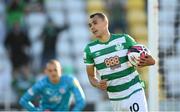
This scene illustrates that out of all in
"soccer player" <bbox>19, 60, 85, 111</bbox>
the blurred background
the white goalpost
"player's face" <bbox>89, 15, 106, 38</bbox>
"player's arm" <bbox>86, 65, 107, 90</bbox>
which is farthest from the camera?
the blurred background

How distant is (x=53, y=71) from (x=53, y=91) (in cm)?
36

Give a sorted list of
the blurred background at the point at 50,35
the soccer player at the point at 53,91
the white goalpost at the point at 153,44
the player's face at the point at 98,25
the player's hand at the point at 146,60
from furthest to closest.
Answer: the blurred background at the point at 50,35 < the soccer player at the point at 53,91 < the white goalpost at the point at 153,44 < the player's face at the point at 98,25 < the player's hand at the point at 146,60

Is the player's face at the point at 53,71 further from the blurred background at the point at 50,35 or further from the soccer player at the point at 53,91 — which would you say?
the blurred background at the point at 50,35

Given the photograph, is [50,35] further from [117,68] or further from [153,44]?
[117,68]

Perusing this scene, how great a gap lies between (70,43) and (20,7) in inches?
58.0

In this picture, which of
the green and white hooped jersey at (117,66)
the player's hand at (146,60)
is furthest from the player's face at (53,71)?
the player's hand at (146,60)

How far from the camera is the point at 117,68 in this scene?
7.09 metres

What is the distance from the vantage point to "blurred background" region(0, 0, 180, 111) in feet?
46.3

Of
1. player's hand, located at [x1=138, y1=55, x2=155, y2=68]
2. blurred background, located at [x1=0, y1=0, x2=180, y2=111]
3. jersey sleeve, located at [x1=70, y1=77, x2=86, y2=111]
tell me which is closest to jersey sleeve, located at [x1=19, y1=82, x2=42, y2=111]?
jersey sleeve, located at [x1=70, y1=77, x2=86, y2=111]

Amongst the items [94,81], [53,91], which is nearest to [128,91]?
[94,81]

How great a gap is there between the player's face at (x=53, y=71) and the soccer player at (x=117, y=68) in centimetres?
282

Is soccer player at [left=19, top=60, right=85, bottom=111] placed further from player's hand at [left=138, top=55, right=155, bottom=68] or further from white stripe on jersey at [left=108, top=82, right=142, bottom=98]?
player's hand at [left=138, top=55, right=155, bottom=68]

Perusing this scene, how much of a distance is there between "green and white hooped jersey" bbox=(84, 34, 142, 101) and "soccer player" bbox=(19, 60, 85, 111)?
9.38 ft

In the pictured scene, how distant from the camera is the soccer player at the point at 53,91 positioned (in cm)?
1007
